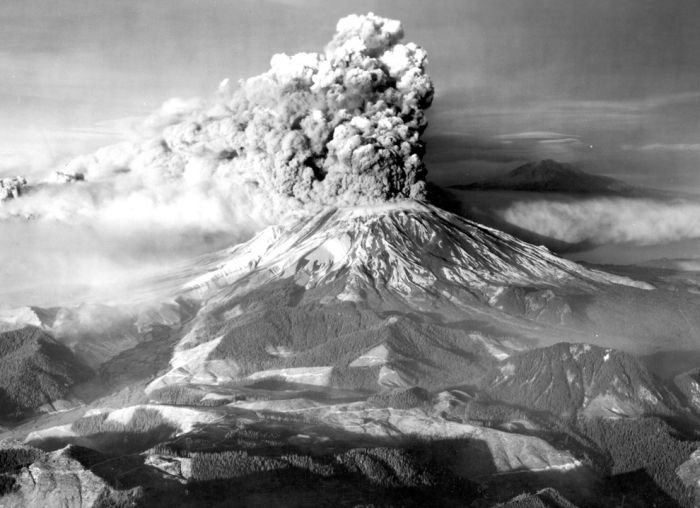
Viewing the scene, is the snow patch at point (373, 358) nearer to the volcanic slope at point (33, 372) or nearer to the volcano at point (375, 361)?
the volcano at point (375, 361)

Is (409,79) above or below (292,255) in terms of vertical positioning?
above

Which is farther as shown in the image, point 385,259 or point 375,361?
point 385,259

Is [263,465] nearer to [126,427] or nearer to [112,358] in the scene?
[126,427]

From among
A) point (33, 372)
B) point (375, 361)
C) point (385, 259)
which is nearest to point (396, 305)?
point (385, 259)

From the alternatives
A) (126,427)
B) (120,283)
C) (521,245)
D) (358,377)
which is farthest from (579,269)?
(126,427)

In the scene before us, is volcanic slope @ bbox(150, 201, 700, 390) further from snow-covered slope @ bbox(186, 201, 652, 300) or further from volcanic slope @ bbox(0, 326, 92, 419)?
volcanic slope @ bbox(0, 326, 92, 419)

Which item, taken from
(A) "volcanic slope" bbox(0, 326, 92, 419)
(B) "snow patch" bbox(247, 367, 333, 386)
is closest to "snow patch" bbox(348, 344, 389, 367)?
(B) "snow patch" bbox(247, 367, 333, 386)

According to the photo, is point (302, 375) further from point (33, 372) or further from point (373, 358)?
point (33, 372)

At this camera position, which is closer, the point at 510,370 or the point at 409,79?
the point at 510,370
